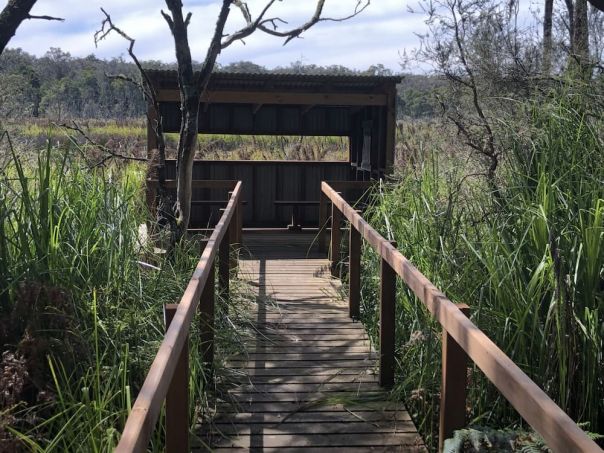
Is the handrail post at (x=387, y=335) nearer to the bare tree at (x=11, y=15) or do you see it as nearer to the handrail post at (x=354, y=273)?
the handrail post at (x=354, y=273)

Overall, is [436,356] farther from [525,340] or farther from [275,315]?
[275,315]

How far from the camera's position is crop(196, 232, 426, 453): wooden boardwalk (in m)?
3.54

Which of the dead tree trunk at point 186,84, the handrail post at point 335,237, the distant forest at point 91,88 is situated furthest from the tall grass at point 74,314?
the distant forest at point 91,88

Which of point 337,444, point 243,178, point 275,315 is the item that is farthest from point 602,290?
point 243,178

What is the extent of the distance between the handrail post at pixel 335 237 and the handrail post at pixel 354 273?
1402 mm

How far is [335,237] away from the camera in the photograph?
7.38 metres

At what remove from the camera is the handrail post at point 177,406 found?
2.73m

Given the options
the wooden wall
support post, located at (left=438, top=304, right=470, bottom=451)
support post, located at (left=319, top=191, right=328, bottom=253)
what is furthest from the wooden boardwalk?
the wooden wall

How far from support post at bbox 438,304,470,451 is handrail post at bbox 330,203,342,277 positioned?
14.1 ft

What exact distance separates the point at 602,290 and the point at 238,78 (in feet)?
25.4

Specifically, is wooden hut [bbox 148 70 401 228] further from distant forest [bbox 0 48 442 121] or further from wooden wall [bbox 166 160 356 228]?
distant forest [bbox 0 48 442 121]

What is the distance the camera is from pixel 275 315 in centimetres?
593

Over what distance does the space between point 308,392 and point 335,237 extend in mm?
3342

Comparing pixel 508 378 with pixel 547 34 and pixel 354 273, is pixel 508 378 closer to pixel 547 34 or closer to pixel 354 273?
pixel 354 273
